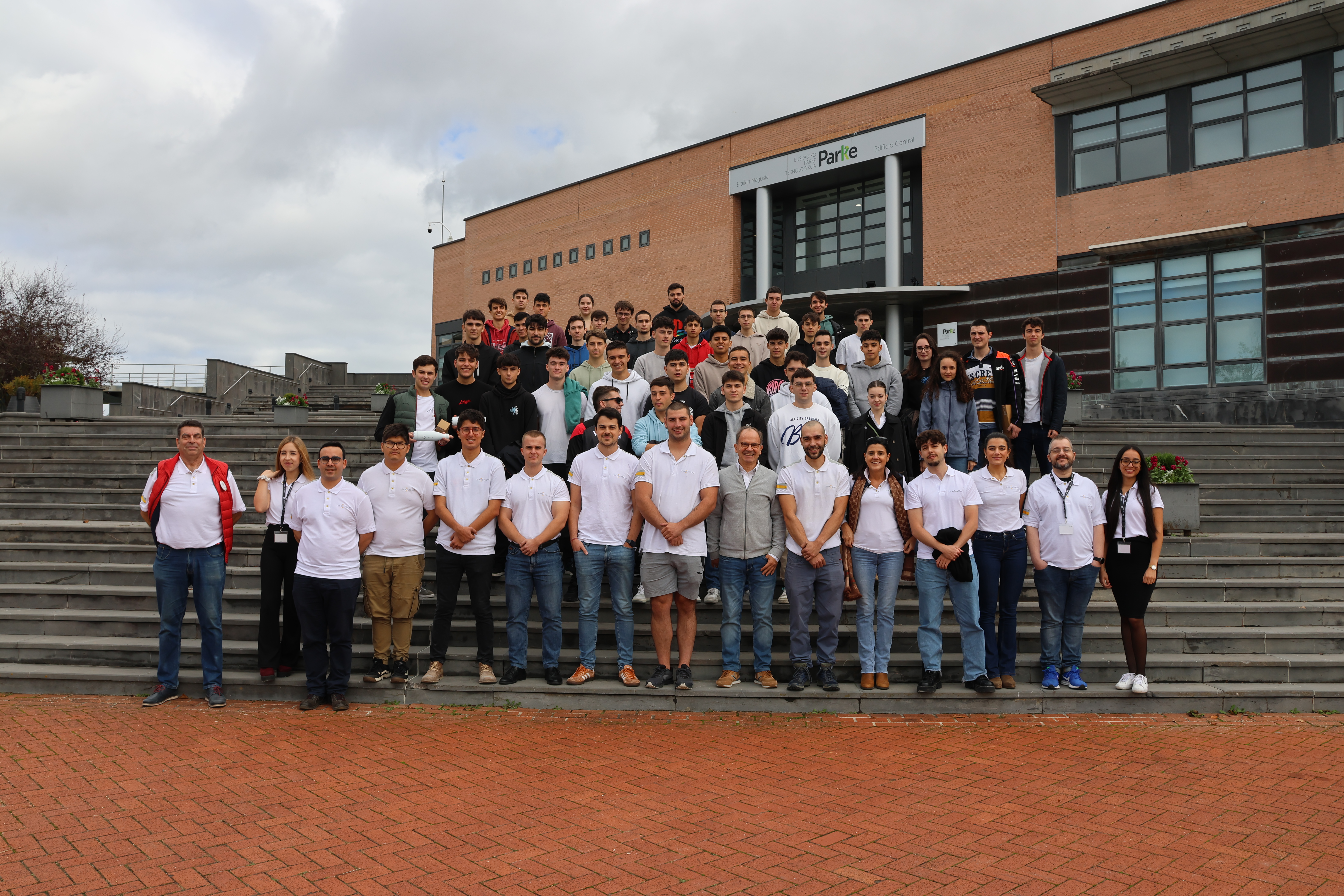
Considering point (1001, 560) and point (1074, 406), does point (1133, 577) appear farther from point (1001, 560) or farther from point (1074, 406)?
point (1074, 406)

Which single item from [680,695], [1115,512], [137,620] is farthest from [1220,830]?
[137,620]

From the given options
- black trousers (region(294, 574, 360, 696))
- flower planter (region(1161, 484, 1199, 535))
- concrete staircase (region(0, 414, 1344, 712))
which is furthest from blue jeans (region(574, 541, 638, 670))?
flower planter (region(1161, 484, 1199, 535))

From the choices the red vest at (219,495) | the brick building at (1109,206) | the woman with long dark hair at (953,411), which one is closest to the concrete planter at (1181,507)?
the woman with long dark hair at (953,411)

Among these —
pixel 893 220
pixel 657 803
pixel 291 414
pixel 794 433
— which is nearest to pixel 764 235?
pixel 893 220

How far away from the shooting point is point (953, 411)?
25.3ft

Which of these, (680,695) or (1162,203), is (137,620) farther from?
(1162,203)

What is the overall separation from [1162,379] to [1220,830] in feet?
59.8

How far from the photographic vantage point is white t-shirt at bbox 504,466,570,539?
21.4 feet

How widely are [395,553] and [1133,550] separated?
567cm

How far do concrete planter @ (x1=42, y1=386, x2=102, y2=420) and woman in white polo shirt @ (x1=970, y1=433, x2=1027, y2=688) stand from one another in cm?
1501

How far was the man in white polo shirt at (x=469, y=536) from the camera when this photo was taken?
257 inches

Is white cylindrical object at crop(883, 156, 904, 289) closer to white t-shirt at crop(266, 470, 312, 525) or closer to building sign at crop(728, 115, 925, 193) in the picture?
building sign at crop(728, 115, 925, 193)

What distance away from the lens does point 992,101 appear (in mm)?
22672

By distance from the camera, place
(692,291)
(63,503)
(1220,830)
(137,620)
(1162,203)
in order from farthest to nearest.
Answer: (692,291) < (1162,203) < (63,503) < (137,620) < (1220,830)
